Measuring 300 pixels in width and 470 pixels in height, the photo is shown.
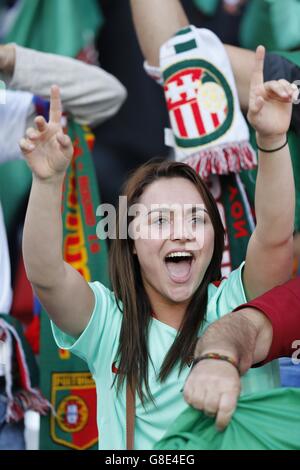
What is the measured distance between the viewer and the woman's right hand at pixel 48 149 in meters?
1.48

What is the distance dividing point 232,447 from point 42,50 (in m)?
1.48

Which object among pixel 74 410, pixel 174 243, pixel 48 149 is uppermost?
pixel 48 149

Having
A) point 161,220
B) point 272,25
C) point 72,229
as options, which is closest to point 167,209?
point 161,220

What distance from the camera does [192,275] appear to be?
165cm

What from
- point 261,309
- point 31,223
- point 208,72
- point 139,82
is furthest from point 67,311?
point 139,82

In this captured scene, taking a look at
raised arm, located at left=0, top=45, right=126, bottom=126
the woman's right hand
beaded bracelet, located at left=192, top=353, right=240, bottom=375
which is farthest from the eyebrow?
raised arm, located at left=0, top=45, right=126, bottom=126

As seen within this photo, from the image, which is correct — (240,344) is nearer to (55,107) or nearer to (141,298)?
(141,298)

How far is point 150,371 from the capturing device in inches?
63.4

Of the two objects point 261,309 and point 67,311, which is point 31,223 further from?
point 261,309

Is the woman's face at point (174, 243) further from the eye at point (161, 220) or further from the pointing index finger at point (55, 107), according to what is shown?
the pointing index finger at point (55, 107)

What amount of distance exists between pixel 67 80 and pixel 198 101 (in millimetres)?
380

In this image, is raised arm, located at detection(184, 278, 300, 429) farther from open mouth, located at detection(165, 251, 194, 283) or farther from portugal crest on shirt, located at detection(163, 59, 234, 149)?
portugal crest on shirt, located at detection(163, 59, 234, 149)

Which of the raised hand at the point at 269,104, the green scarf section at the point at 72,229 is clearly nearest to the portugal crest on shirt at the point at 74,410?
the green scarf section at the point at 72,229

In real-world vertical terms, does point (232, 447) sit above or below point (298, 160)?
below
